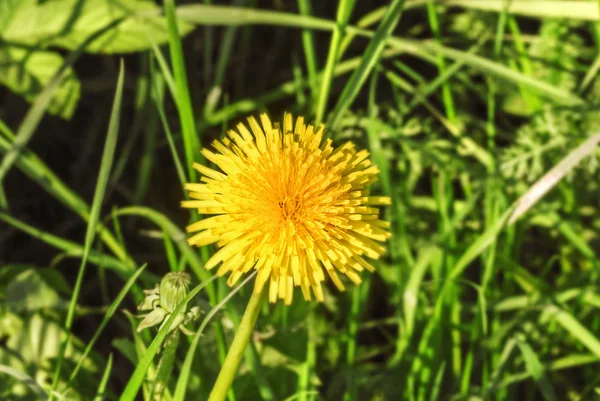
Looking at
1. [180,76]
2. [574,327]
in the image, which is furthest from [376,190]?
[180,76]

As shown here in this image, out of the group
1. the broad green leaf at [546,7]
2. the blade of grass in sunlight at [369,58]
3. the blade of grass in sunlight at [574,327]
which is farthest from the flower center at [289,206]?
the broad green leaf at [546,7]

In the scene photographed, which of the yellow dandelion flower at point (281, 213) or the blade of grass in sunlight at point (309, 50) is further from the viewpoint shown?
the blade of grass in sunlight at point (309, 50)

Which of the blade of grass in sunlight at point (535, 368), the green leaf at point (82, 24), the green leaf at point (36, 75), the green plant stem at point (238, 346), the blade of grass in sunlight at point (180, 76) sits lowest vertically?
the blade of grass in sunlight at point (535, 368)

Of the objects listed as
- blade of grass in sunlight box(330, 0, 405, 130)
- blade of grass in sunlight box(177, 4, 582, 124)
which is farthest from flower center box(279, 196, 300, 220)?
blade of grass in sunlight box(177, 4, 582, 124)

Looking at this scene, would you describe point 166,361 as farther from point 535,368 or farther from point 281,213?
point 535,368

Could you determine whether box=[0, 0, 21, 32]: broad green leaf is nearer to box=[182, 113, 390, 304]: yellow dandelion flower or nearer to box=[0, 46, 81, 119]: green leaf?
box=[0, 46, 81, 119]: green leaf

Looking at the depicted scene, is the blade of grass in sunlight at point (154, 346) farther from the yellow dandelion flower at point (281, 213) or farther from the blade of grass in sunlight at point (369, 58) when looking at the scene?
the blade of grass in sunlight at point (369, 58)

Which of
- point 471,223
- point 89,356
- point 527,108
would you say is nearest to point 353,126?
point 471,223

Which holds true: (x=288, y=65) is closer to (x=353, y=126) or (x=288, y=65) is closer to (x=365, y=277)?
(x=353, y=126)
